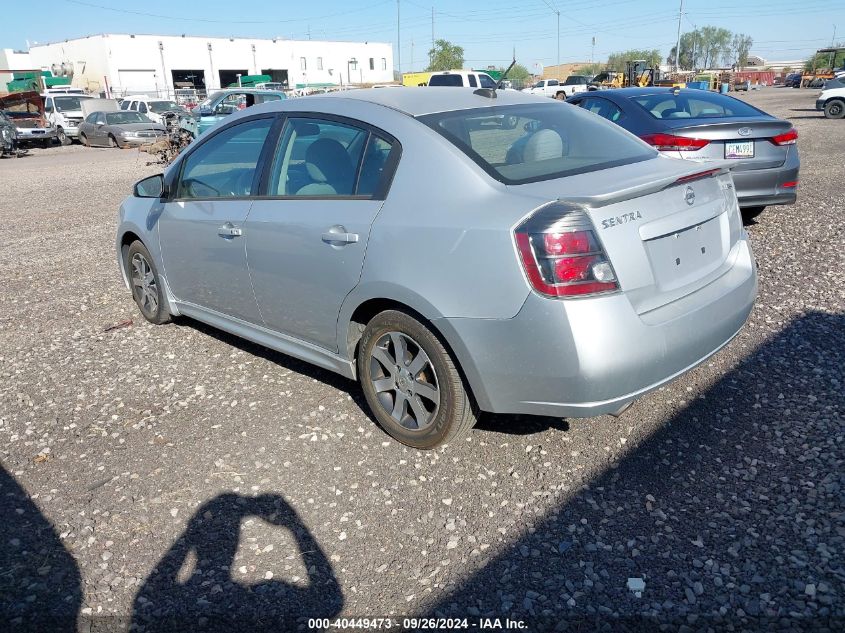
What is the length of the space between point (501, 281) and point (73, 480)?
236 cm

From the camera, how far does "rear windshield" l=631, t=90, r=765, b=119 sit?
25.8 ft

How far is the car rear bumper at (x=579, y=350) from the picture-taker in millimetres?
2906

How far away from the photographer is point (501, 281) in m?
2.98

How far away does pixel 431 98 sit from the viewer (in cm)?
394

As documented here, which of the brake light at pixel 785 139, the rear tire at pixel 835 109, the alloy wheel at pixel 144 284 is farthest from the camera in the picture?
the rear tire at pixel 835 109

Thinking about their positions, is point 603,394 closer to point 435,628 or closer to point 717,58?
point 435,628

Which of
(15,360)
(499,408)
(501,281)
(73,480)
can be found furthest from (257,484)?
(15,360)

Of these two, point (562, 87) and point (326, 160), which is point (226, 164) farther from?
point (562, 87)

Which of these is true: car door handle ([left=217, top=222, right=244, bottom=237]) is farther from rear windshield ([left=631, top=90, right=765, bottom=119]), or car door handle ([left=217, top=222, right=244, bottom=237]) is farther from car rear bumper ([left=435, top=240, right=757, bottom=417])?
rear windshield ([left=631, top=90, right=765, bottom=119])

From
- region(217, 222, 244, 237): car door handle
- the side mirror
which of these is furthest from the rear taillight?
the side mirror

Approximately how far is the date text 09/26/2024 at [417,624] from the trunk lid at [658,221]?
1.37 metres

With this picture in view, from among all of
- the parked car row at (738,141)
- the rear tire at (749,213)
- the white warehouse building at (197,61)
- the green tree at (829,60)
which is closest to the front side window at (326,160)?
the parked car row at (738,141)

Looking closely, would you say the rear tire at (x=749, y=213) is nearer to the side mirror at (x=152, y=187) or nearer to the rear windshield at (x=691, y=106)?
the rear windshield at (x=691, y=106)

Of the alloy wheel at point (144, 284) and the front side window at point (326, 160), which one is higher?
the front side window at point (326, 160)
